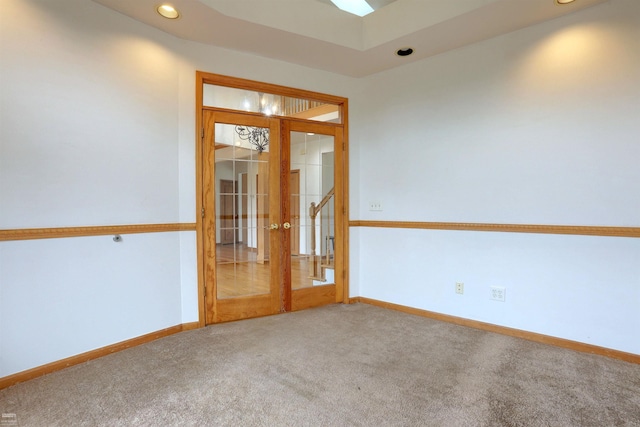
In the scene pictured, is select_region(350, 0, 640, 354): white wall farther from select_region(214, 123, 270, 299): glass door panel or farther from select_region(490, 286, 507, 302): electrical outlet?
select_region(214, 123, 270, 299): glass door panel

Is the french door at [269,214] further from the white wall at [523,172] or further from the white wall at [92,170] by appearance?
the white wall at [523,172]

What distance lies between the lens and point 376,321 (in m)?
3.26

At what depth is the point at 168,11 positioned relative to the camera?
2525 millimetres

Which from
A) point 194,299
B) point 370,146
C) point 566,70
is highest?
point 566,70

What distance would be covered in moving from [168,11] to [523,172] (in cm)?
320

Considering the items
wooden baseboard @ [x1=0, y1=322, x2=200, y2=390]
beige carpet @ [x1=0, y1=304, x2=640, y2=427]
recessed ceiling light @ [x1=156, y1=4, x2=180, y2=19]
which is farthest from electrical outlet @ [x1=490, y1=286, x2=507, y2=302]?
recessed ceiling light @ [x1=156, y1=4, x2=180, y2=19]

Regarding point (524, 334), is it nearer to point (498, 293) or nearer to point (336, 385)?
point (498, 293)

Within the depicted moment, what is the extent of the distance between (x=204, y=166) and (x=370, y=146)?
1917mm

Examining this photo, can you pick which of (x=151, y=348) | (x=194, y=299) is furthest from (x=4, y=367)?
(x=194, y=299)

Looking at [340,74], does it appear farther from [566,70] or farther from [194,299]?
[194,299]

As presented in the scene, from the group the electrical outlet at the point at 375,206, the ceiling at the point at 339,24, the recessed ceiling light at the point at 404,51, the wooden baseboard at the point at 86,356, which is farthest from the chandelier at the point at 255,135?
the wooden baseboard at the point at 86,356

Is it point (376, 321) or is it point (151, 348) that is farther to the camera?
point (376, 321)

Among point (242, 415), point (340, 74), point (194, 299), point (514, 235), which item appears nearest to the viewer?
point (242, 415)

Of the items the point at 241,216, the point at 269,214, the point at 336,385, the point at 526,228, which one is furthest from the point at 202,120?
the point at 526,228
